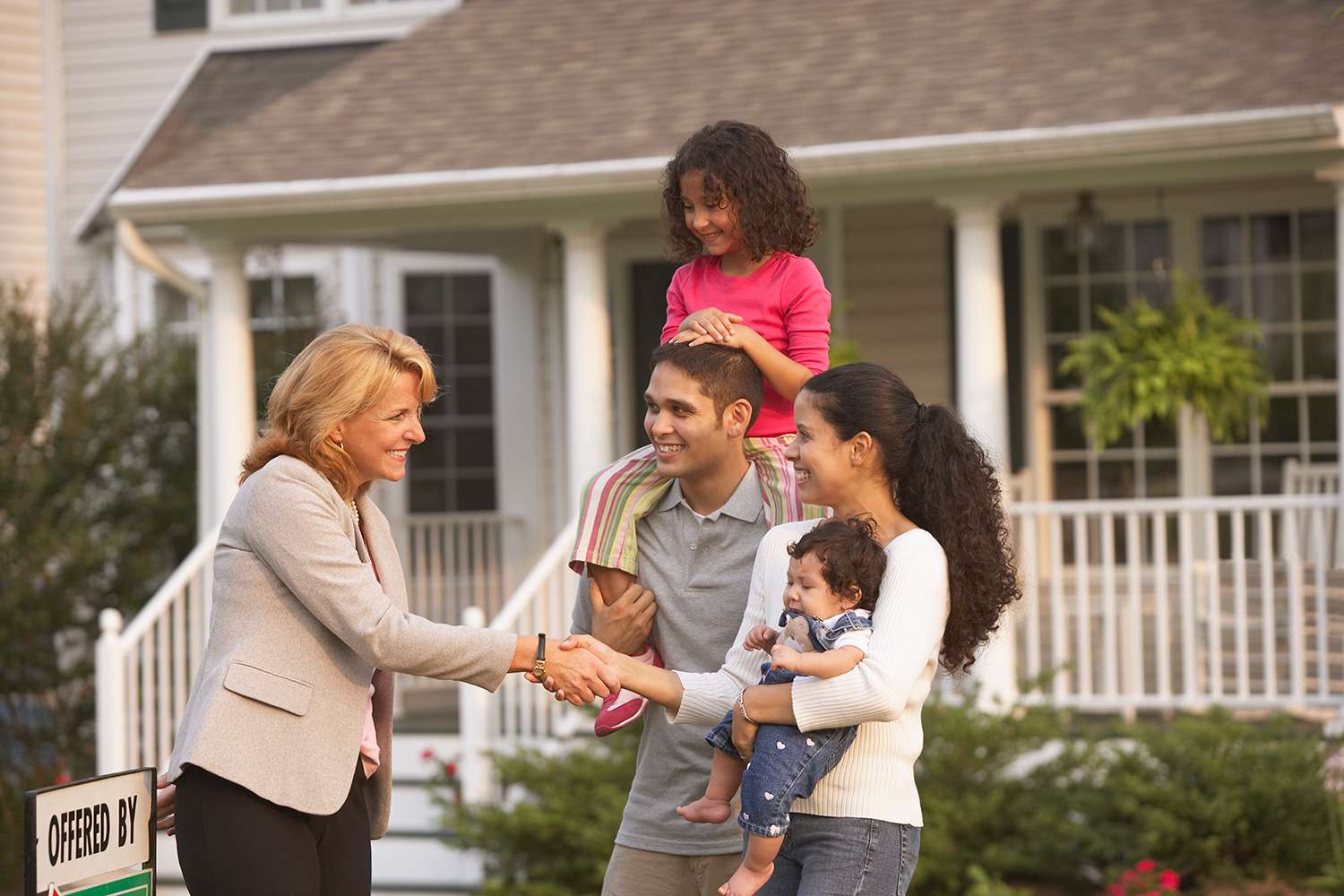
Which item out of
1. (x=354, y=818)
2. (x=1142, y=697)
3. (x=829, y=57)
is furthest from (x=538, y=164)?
(x=354, y=818)

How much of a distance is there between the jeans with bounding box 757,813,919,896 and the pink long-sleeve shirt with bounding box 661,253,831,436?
97cm

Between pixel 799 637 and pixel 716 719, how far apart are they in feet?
1.26

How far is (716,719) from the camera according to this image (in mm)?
3537

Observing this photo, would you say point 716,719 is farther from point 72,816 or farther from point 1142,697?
point 1142,697

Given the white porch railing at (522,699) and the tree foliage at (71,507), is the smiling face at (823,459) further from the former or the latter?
the tree foliage at (71,507)

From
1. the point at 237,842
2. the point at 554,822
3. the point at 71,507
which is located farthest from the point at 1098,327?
the point at 237,842

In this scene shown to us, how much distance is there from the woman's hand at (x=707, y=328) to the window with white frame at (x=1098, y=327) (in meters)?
6.67

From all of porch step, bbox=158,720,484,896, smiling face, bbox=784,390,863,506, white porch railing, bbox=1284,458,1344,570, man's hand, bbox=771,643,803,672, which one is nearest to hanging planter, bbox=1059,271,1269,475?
white porch railing, bbox=1284,458,1344,570

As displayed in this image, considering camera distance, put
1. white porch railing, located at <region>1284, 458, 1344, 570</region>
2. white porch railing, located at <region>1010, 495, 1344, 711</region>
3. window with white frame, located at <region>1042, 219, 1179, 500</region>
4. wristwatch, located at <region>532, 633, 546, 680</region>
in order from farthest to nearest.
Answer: window with white frame, located at <region>1042, 219, 1179, 500</region>, white porch railing, located at <region>1284, 458, 1344, 570</region>, white porch railing, located at <region>1010, 495, 1344, 711</region>, wristwatch, located at <region>532, 633, 546, 680</region>

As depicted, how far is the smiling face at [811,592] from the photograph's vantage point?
3209 millimetres

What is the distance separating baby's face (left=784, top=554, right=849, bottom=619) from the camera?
3209mm

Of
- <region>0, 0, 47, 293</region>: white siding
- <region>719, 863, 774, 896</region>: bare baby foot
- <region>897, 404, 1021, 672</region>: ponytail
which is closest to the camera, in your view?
<region>719, 863, 774, 896</region>: bare baby foot

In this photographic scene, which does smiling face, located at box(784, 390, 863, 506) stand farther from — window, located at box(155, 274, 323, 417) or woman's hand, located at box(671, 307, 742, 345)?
window, located at box(155, 274, 323, 417)

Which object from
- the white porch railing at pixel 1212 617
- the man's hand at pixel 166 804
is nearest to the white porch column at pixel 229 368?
the white porch railing at pixel 1212 617
